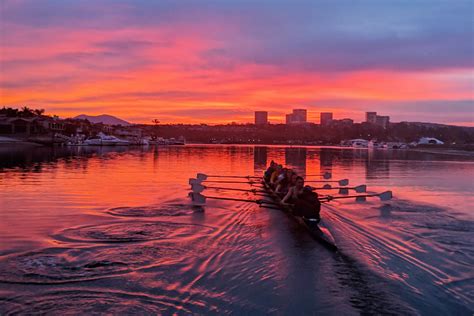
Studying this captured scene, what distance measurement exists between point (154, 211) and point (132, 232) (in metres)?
3.38

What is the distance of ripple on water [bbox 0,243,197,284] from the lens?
26.4 feet

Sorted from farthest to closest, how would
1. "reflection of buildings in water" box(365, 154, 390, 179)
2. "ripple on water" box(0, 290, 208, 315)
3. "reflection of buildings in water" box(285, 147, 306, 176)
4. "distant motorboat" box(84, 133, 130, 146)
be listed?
"distant motorboat" box(84, 133, 130, 146)
"reflection of buildings in water" box(285, 147, 306, 176)
"reflection of buildings in water" box(365, 154, 390, 179)
"ripple on water" box(0, 290, 208, 315)

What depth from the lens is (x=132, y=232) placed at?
460 inches

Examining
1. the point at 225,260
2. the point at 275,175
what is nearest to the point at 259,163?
the point at 275,175

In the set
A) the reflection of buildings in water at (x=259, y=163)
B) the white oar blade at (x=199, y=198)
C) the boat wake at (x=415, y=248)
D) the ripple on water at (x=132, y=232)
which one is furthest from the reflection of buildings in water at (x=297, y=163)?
the ripple on water at (x=132, y=232)

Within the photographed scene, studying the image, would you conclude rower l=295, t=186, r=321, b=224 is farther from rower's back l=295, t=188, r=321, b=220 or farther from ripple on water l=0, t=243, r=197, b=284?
ripple on water l=0, t=243, r=197, b=284

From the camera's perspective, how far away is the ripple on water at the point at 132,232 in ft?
36.0

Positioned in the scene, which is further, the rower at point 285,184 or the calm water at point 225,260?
the rower at point 285,184

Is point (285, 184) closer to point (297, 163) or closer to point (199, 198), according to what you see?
point (199, 198)

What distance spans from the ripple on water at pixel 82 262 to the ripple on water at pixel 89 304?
736mm

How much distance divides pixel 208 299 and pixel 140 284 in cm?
141

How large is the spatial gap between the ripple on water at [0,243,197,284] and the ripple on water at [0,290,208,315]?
0.74 m

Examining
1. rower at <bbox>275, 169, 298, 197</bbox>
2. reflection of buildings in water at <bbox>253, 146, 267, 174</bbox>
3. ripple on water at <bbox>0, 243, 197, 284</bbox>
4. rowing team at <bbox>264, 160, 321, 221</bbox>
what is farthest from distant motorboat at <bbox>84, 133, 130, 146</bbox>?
ripple on water at <bbox>0, 243, 197, 284</bbox>

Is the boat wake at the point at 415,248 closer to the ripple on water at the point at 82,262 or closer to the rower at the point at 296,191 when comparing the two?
the rower at the point at 296,191
